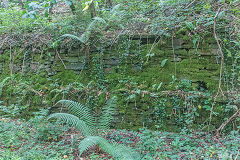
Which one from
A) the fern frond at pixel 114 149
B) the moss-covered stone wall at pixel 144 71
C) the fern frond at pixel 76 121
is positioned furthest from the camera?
the moss-covered stone wall at pixel 144 71

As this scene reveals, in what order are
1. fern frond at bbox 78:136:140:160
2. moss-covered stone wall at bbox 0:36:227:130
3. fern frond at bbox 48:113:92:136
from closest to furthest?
fern frond at bbox 78:136:140:160 < fern frond at bbox 48:113:92:136 < moss-covered stone wall at bbox 0:36:227:130

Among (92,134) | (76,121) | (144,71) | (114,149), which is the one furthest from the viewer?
(144,71)

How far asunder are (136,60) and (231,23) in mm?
2092

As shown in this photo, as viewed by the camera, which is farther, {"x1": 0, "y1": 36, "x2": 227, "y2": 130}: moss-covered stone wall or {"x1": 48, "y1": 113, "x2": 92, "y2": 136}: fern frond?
{"x1": 0, "y1": 36, "x2": 227, "y2": 130}: moss-covered stone wall

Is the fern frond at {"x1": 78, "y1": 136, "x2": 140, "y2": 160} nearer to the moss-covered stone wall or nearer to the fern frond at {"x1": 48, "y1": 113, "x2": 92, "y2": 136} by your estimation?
the fern frond at {"x1": 48, "y1": 113, "x2": 92, "y2": 136}

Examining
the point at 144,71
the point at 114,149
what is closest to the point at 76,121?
the point at 114,149

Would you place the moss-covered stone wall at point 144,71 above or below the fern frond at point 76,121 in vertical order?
above

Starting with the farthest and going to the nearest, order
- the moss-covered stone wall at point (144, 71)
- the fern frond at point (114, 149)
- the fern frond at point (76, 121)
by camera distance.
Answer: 1. the moss-covered stone wall at point (144, 71)
2. the fern frond at point (76, 121)
3. the fern frond at point (114, 149)

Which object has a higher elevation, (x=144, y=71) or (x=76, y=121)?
(x=144, y=71)

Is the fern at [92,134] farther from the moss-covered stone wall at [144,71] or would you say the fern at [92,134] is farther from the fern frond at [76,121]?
the moss-covered stone wall at [144,71]

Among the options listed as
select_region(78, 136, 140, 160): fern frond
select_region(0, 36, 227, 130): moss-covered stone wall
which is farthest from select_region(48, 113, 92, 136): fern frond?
select_region(0, 36, 227, 130): moss-covered stone wall

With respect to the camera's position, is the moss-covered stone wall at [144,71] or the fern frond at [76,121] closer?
the fern frond at [76,121]

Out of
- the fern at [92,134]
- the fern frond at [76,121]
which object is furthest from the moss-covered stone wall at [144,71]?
the fern frond at [76,121]

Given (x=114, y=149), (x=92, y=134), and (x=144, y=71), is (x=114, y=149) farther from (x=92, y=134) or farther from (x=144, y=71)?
(x=144, y=71)
